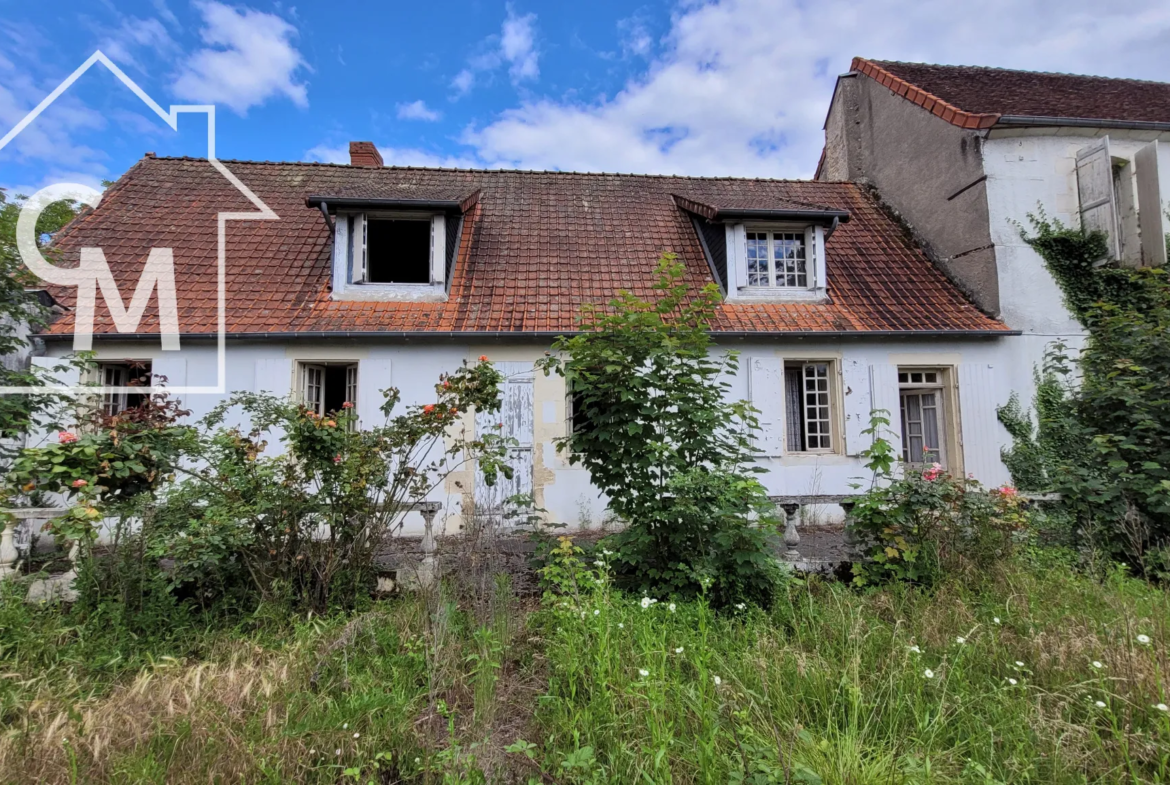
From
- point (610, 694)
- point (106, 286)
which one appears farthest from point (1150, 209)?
point (106, 286)

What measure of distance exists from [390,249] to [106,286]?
403 centimetres

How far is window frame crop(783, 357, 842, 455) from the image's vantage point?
761cm

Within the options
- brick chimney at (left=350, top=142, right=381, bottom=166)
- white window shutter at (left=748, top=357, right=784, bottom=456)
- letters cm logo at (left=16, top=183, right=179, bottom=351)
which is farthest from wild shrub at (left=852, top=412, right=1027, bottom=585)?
brick chimney at (left=350, top=142, right=381, bottom=166)

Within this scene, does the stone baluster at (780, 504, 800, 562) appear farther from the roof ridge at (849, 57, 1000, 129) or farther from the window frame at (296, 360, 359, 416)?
the roof ridge at (849, 57, 1000, 129)

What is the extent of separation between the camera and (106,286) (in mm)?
7164

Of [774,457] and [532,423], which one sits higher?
[532,423]

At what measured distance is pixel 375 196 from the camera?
7543 mm

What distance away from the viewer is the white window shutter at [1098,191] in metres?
7.56

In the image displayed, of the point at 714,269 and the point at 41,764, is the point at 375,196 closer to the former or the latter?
the point at 714,269

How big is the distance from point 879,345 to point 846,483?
2191 millimetres

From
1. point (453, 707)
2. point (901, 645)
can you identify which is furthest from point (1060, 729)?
point (453, 707)

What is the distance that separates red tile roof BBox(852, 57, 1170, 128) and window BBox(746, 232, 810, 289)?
3.34 m

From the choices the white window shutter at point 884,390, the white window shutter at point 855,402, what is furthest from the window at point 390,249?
the white window shutter at point 884,390

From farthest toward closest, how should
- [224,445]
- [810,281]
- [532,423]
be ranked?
[810,281] < [532,423] < [224,445]
